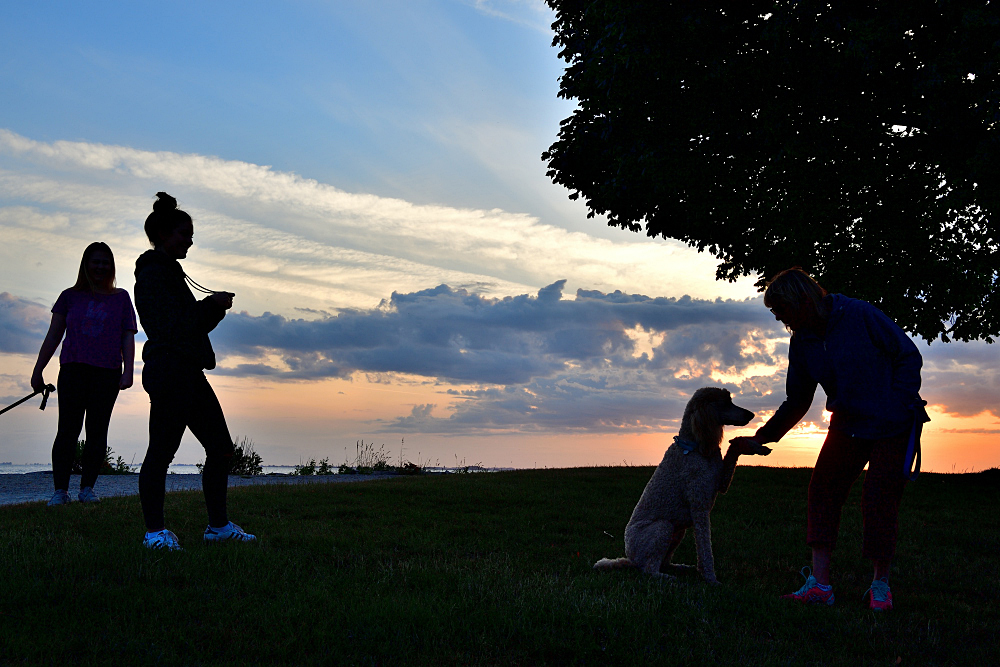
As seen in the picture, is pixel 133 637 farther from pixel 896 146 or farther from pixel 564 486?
pixel 896 146

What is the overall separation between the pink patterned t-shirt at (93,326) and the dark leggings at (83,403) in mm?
138

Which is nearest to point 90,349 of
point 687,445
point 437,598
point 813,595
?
point 437,598

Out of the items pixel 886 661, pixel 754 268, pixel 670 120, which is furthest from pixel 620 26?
pixel 886 661

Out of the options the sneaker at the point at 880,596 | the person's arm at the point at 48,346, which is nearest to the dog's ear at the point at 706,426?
the sneaker at the point at 880,596

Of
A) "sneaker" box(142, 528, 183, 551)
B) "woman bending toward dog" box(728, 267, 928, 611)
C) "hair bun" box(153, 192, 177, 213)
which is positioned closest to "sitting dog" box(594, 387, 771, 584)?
"woman bending toward dog" box(728, 267, 928, 611)

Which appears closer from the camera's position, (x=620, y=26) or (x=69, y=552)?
(x=69, y=552)

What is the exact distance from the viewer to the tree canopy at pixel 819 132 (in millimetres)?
10812

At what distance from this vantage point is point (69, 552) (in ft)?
18.0

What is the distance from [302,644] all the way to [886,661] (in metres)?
Result: 3.56

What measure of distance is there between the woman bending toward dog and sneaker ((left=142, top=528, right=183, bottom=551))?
503cm

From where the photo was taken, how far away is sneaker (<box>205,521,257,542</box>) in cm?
620

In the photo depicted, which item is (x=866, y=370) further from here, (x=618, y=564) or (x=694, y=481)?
(x=618, y=564)

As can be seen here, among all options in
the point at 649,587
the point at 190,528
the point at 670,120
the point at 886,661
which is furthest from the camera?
the point at 670,120

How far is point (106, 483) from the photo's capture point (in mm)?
13289
